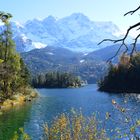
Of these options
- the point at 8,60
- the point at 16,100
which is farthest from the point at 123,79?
the point at 8,60

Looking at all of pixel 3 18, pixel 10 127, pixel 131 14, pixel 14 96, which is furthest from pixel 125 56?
pixel 14 96

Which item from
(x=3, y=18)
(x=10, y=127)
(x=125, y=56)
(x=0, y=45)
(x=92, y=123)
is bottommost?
(x=10, y=127)

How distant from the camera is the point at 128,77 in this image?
547 ft

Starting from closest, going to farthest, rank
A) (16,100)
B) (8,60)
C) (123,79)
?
1. (8,60)
2. (16,100)
3. (123,79)

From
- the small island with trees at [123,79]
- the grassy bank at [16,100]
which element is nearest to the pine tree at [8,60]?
the grassy bank at [16,100]

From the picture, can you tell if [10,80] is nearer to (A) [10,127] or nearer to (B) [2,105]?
(B) [2,105]

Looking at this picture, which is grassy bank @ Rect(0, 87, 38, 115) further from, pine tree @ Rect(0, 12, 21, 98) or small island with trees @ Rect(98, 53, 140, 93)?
small island with trees @ Rect(98, 53, 140, 93)

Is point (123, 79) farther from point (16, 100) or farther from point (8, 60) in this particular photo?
point (8, 60)

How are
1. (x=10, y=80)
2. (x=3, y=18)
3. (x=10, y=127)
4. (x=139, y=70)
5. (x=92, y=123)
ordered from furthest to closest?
1. (x=139, y=70)
2. (x=10, y=80)
3. (x=10, y=127)
4. (x=92, y=123)
5. (x=3, y=18)

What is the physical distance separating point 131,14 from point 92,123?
24.9 feet

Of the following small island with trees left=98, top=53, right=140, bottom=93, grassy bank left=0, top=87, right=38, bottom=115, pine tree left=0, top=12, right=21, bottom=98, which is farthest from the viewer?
small island with trees left=98, top=53, right=140, bottom=93

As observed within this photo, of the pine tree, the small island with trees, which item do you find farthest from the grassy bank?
the small island with trees

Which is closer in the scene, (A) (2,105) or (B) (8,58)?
(A) (2,105)

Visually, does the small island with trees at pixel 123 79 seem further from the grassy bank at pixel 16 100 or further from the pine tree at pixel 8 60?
the pine tree at pixel 8 60
